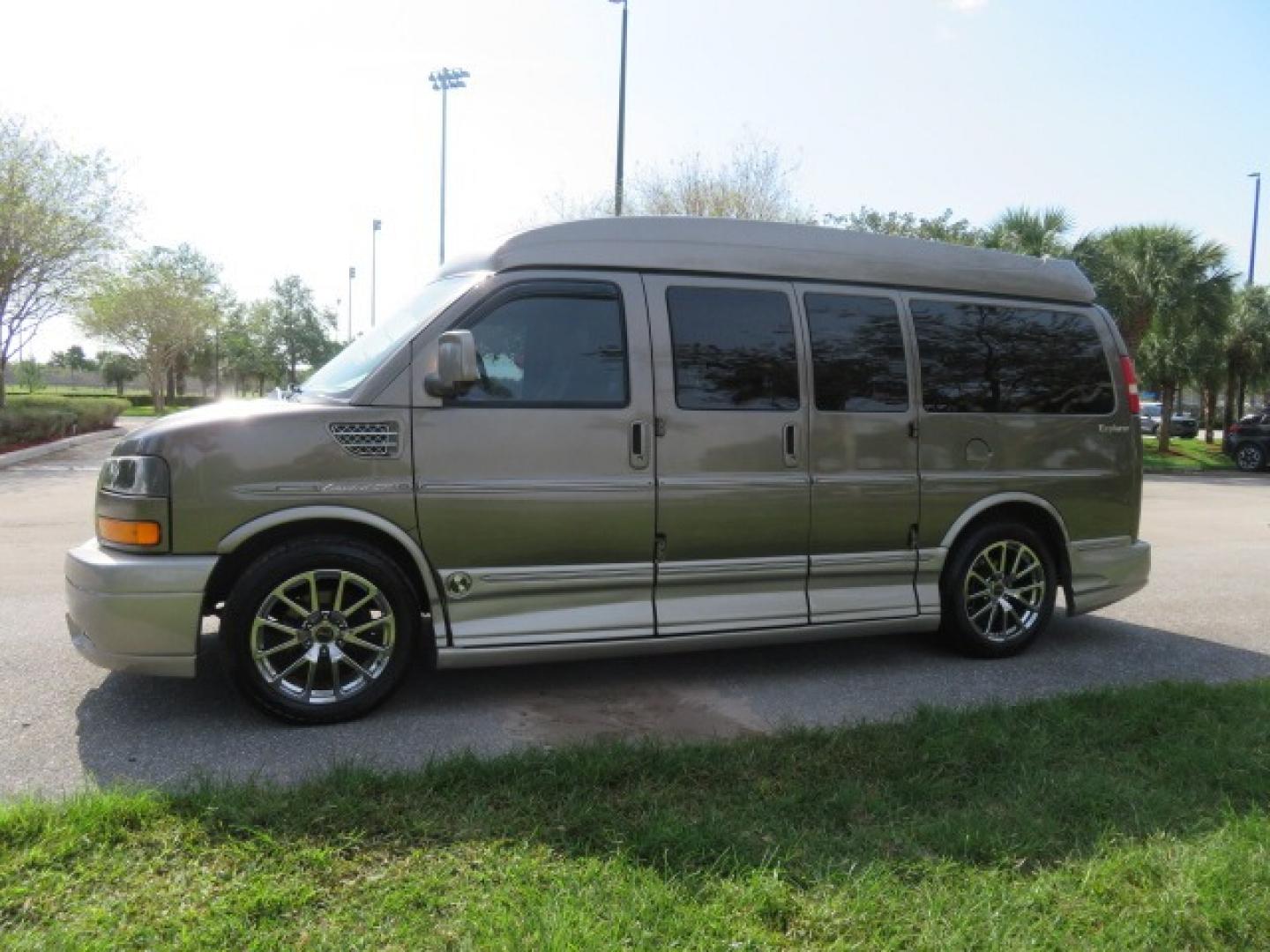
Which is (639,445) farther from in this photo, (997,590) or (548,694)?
(997,590)

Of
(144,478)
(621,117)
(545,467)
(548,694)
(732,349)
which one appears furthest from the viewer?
(621,117)

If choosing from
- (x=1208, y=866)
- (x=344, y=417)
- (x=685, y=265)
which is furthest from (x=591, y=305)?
(x=1208, y=866)

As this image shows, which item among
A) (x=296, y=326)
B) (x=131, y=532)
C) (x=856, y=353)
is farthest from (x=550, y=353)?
(x=296, y=326)

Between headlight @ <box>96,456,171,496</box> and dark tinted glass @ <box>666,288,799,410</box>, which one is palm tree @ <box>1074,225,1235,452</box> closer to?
dark tinted glass @ <box>666,288,799,410</box>

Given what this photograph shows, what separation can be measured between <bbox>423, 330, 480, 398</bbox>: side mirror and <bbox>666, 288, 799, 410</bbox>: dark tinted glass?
108 centimetres

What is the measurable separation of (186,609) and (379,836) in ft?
5.19

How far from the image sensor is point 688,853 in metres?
2.84

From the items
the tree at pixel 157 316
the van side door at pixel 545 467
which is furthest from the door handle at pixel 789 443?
the tree at pixel 157 316

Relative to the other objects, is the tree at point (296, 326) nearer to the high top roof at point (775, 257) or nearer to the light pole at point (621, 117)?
the light pole at point (621, 117)

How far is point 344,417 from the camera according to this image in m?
4.11

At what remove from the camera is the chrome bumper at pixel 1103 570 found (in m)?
5.75

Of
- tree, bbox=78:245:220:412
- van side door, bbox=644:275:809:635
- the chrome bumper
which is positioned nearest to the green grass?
van side door, bbox=644:275:809:635

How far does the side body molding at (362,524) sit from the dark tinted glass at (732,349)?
148cm

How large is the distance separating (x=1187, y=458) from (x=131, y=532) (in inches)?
1236
